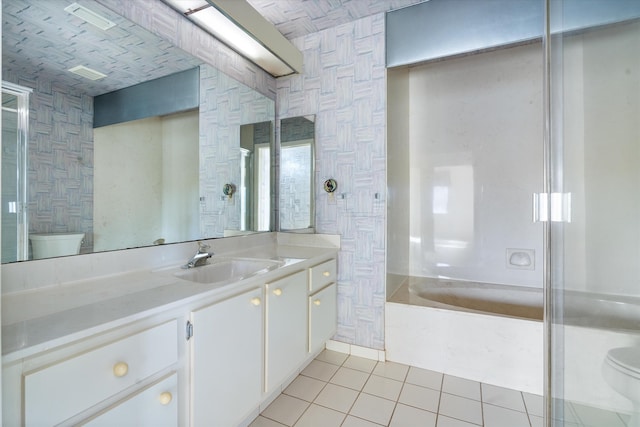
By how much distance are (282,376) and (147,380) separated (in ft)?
→ 2.78

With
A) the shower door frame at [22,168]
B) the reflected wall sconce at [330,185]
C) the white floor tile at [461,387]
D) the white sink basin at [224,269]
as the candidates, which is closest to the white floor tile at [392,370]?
the white floor tile at [461,387]

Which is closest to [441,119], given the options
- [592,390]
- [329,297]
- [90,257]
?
[329,297]

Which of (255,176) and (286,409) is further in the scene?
(255,176)

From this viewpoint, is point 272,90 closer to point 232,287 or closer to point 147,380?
point 232,287

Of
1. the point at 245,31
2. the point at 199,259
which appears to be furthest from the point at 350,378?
the point at 245,31

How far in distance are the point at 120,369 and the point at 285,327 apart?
2.97ft

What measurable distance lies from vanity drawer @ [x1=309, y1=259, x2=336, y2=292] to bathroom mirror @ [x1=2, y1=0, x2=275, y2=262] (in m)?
0.65

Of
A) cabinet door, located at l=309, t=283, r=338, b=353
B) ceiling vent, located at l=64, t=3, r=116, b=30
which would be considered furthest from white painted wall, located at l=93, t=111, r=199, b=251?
cabinet door, located at l=309, t=283, r=338, b=353

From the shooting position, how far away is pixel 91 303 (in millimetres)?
971

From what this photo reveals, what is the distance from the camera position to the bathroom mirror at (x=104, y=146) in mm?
1096

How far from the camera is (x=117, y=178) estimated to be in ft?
4.53

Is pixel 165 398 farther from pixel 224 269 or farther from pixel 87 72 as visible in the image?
pixel 87 72

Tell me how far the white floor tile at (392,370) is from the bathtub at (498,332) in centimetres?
5

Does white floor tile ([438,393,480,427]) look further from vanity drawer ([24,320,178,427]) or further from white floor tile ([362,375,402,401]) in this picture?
vanity drawer ([24,320,178,427])
